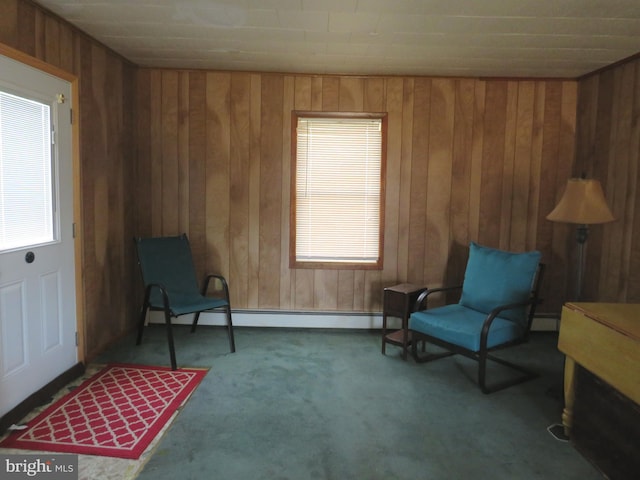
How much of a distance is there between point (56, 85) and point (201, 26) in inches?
39.3

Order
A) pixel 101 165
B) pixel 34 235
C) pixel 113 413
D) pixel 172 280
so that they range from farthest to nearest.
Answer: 1. pixel 172 280
2. pixel 101 165
3. pixel 34 235
4. pixel 113 413

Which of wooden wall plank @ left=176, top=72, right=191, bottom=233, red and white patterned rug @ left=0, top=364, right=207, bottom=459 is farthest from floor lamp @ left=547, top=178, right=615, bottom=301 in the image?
wooden wall plank @ left=176, top=72, right=191, bottom=233

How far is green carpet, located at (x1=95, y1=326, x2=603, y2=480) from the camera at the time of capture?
7.12 feet

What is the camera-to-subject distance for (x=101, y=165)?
350cm

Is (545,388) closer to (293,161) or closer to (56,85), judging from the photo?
(293,161)

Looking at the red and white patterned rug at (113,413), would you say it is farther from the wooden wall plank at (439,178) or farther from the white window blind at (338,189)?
the wooden wall plank at (439,178)

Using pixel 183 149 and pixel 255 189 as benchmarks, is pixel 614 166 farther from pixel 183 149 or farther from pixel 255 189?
pixel 183 149

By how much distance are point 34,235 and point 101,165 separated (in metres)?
0.94

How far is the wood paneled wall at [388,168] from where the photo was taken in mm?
4121

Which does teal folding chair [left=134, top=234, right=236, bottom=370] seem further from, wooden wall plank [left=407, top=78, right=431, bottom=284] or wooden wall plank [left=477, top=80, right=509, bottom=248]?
wooden wall plank [left=477, top=80, right=509, bottom=248]

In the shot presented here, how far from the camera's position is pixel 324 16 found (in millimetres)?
2816

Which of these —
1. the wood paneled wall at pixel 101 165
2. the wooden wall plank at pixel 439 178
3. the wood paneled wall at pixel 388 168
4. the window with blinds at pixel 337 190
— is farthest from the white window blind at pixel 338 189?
the wood paneled wall at pixel 101 165

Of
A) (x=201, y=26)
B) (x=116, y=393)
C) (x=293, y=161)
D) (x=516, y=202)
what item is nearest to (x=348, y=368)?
(x=116, y=393)

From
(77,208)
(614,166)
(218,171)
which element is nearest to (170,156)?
(218,171)
